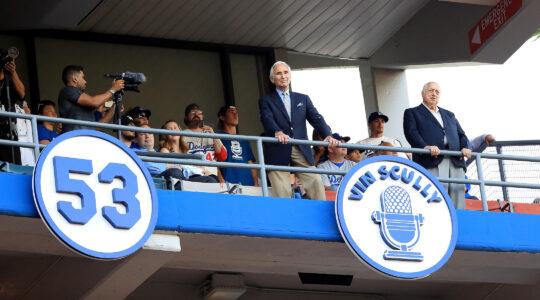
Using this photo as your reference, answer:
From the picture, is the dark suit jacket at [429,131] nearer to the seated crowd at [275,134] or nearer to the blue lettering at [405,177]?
the seated crowd at [275,134]

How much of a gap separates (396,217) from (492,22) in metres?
6.30

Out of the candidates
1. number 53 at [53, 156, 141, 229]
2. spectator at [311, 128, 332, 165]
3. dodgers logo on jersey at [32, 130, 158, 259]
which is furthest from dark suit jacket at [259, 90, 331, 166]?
number 53 at [53, 156, 141, 229]

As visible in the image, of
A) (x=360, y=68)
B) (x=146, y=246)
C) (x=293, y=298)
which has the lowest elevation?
(x=293, y=298)

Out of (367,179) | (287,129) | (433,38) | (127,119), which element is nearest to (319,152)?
(287,129)

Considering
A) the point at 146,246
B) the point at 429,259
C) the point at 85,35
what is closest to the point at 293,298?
the point at 429,259

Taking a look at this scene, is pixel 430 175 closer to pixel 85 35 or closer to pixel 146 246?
pixel 146 246

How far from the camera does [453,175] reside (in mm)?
13320

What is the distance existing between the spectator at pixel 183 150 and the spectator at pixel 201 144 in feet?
1.01

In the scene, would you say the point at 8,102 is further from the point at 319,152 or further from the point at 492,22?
the point at 492,22

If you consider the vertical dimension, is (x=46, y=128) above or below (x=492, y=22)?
below

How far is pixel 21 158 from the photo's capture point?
12.1 meters

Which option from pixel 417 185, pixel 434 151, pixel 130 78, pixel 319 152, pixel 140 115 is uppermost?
pixel 130 78

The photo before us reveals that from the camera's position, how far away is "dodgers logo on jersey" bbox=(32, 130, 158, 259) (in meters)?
10.4

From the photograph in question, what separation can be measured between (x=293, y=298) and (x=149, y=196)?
13.0 feet
